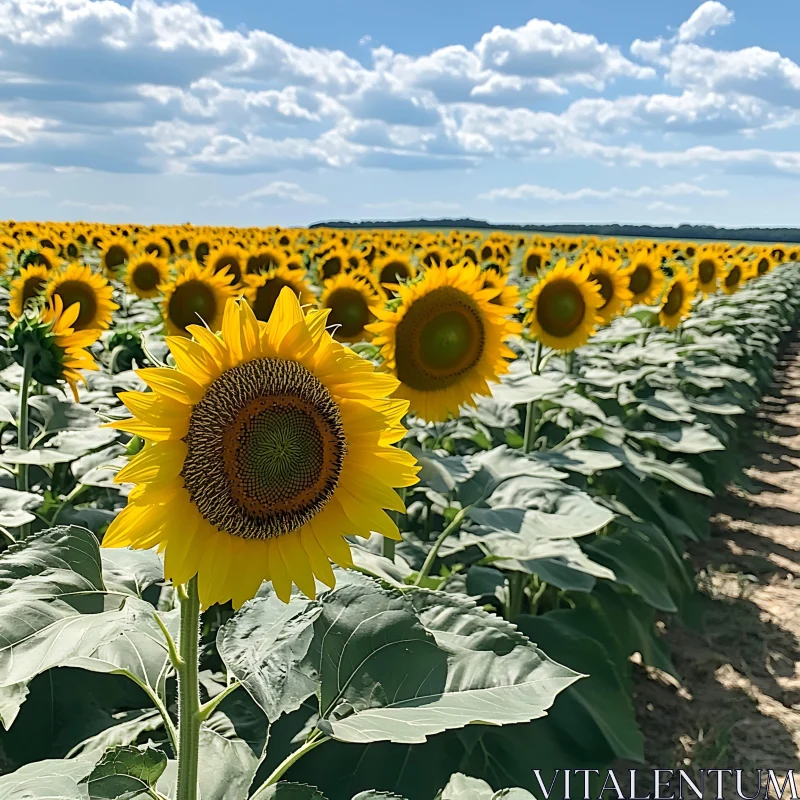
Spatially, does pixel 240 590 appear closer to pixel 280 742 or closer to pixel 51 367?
pixel 280 742

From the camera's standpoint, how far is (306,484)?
1.46m

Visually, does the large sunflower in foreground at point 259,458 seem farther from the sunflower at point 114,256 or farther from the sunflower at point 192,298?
the sunflower at point 114,256

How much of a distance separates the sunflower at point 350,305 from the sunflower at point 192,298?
548 millimetres

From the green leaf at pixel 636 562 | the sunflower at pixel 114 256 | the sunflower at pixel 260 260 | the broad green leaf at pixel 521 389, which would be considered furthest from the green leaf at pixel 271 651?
the sunflower at pixel 114 256

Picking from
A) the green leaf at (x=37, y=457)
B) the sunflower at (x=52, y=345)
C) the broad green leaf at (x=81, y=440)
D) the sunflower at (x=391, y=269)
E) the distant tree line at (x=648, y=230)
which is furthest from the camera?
the distant tree line at (x=648, y=230)

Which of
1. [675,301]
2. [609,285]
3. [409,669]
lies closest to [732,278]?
[675,301]

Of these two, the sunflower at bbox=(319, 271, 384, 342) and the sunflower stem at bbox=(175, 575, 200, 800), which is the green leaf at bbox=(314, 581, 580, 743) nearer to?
the sunflower stem at bbox=(175, 575, 200, 800)

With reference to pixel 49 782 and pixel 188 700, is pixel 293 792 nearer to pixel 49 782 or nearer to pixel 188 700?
pixel 188 700

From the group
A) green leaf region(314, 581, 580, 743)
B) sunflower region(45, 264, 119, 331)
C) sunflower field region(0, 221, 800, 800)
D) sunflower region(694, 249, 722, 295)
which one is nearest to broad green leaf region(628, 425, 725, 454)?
sunflower field region(0, 221, 800, 800)

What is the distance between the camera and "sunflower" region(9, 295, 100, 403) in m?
2.98

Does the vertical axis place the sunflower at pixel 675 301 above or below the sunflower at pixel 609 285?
below

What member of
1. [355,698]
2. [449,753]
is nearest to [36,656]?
[355,698]

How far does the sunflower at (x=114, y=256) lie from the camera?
939 centimetres

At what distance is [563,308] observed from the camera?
463cm
